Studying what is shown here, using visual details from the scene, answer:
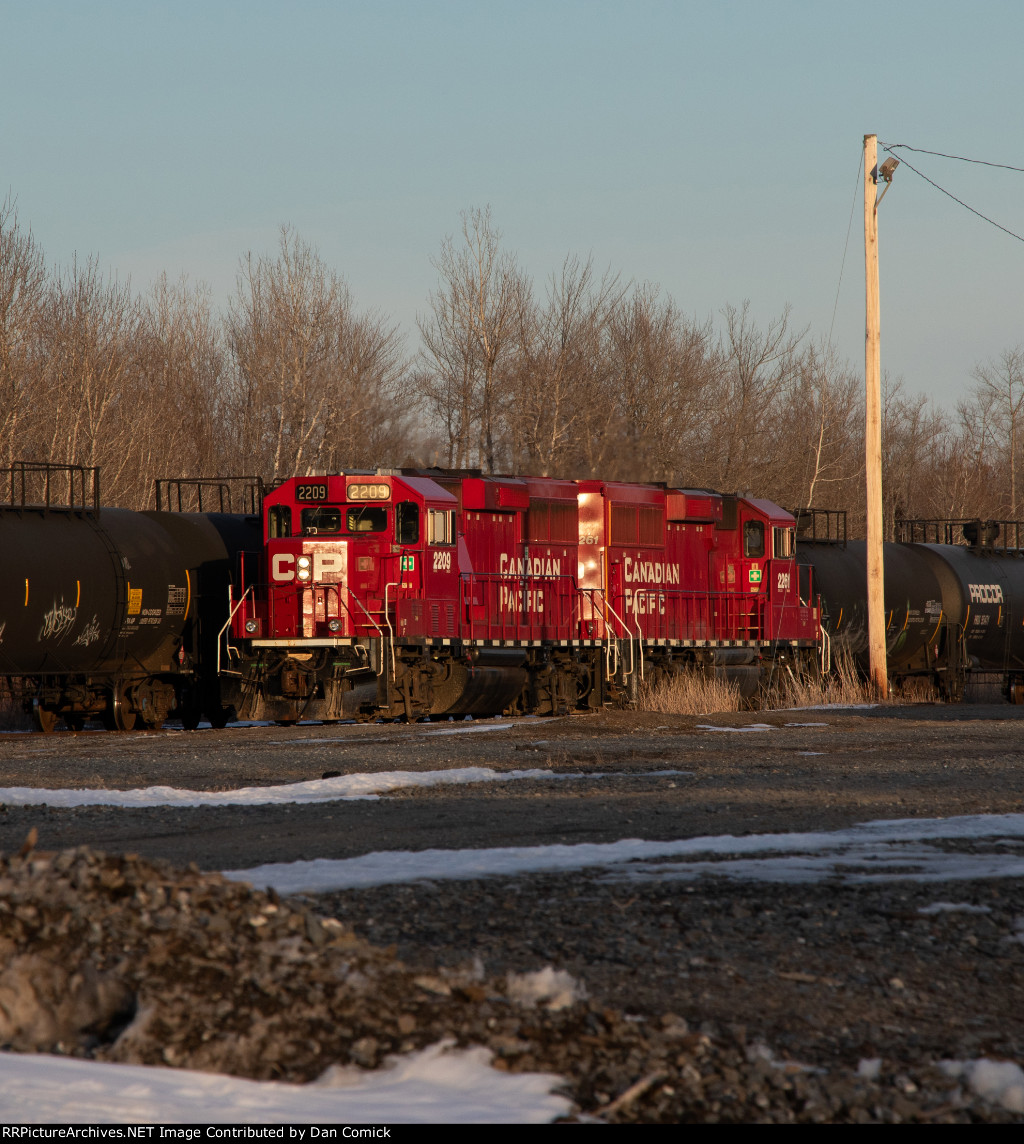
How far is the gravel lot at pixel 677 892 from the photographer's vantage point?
513cm

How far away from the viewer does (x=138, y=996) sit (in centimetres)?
491

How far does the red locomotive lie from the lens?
2269cm

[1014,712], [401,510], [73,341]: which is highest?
[73,341]

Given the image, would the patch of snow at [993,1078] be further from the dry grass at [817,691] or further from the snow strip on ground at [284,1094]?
the dry grass at [817,691]

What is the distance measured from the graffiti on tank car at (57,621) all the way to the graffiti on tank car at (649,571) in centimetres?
1014

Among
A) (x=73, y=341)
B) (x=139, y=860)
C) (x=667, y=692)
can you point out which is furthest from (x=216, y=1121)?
(x=73, y=341)

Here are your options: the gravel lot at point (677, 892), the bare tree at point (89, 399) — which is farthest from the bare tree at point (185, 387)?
the gravel lot at point (677, 892)

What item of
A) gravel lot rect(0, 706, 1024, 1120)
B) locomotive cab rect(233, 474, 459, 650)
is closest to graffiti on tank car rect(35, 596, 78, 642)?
locomotive cab rect(233, 474, 459, 650)

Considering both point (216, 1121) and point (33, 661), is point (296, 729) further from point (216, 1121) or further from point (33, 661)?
point (216, 1121)

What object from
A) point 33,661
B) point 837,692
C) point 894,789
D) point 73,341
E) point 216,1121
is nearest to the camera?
point 216,1121

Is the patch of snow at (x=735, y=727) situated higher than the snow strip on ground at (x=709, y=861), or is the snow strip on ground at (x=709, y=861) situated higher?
the snow strip on ground at (x=709, y=861)

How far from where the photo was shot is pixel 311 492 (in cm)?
2366

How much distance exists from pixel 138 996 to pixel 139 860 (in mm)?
989

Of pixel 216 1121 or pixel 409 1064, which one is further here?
pixel 409 1064
